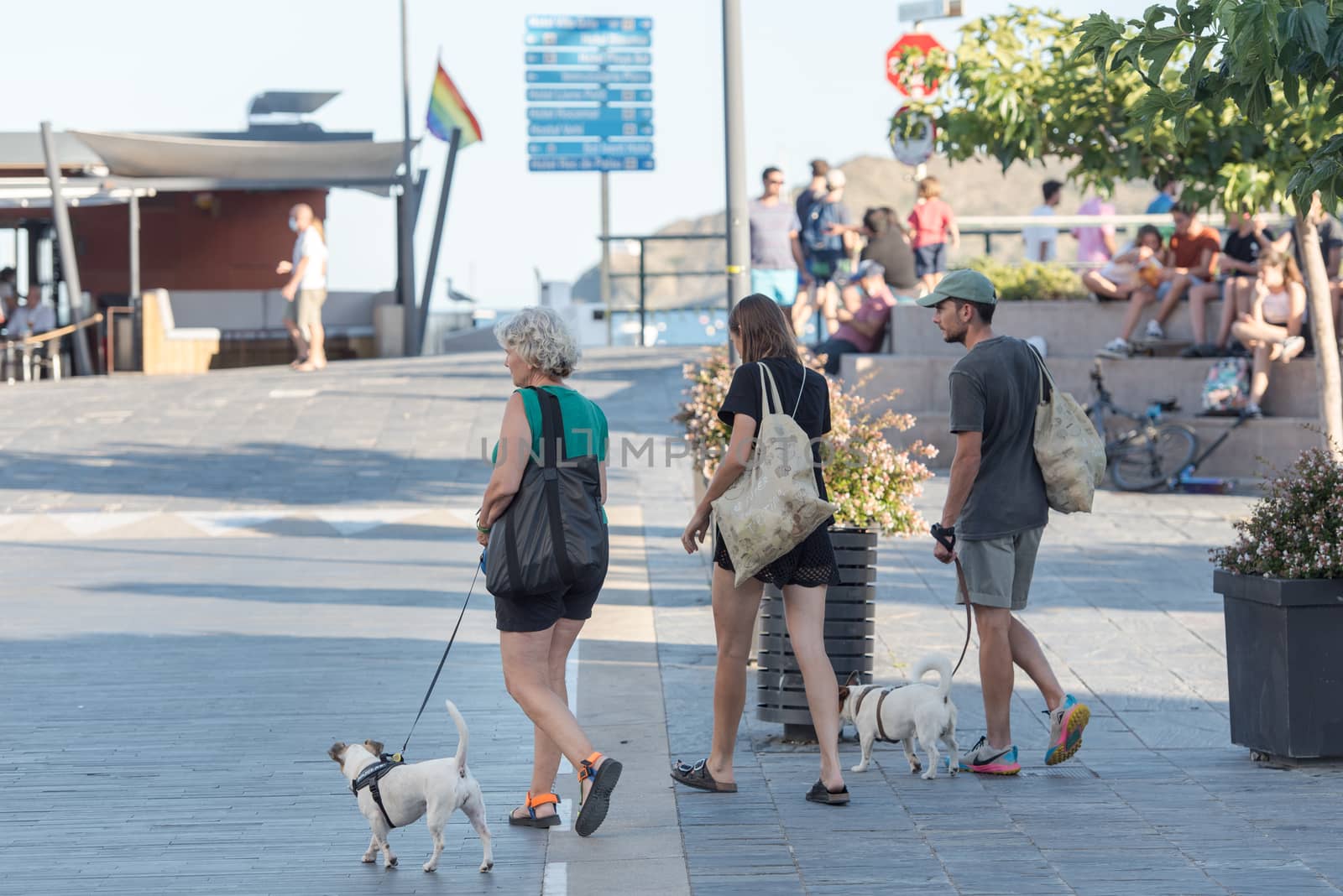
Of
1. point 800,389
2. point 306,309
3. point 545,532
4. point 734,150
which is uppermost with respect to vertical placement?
point 734,150

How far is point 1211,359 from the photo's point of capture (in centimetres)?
1532

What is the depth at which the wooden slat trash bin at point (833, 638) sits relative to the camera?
6.55m

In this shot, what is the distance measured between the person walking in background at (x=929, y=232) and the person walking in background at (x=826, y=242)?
28.8 inches

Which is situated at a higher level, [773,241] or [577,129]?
[577,129]

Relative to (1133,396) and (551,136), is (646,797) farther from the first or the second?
(551,136)

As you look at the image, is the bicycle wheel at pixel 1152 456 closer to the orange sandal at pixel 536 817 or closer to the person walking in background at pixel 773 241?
the person walking in background at pixel 773 241

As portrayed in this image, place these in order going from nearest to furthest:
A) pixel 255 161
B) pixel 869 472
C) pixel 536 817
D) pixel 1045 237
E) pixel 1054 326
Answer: pixel 536 817 → pixel 869 472 → pixel 1054 326 → pixel 1045 237 → pixel 255 161

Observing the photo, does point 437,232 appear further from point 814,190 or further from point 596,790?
point 596,790

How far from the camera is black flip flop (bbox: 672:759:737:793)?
5844 mm

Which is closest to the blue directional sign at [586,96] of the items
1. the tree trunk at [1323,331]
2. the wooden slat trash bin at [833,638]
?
the tree trunk at [1323,331]

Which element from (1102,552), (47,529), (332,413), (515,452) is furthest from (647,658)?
(332,413)

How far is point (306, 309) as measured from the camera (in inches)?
856

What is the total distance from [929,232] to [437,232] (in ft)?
41.5

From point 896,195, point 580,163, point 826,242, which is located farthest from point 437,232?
point 896,195
